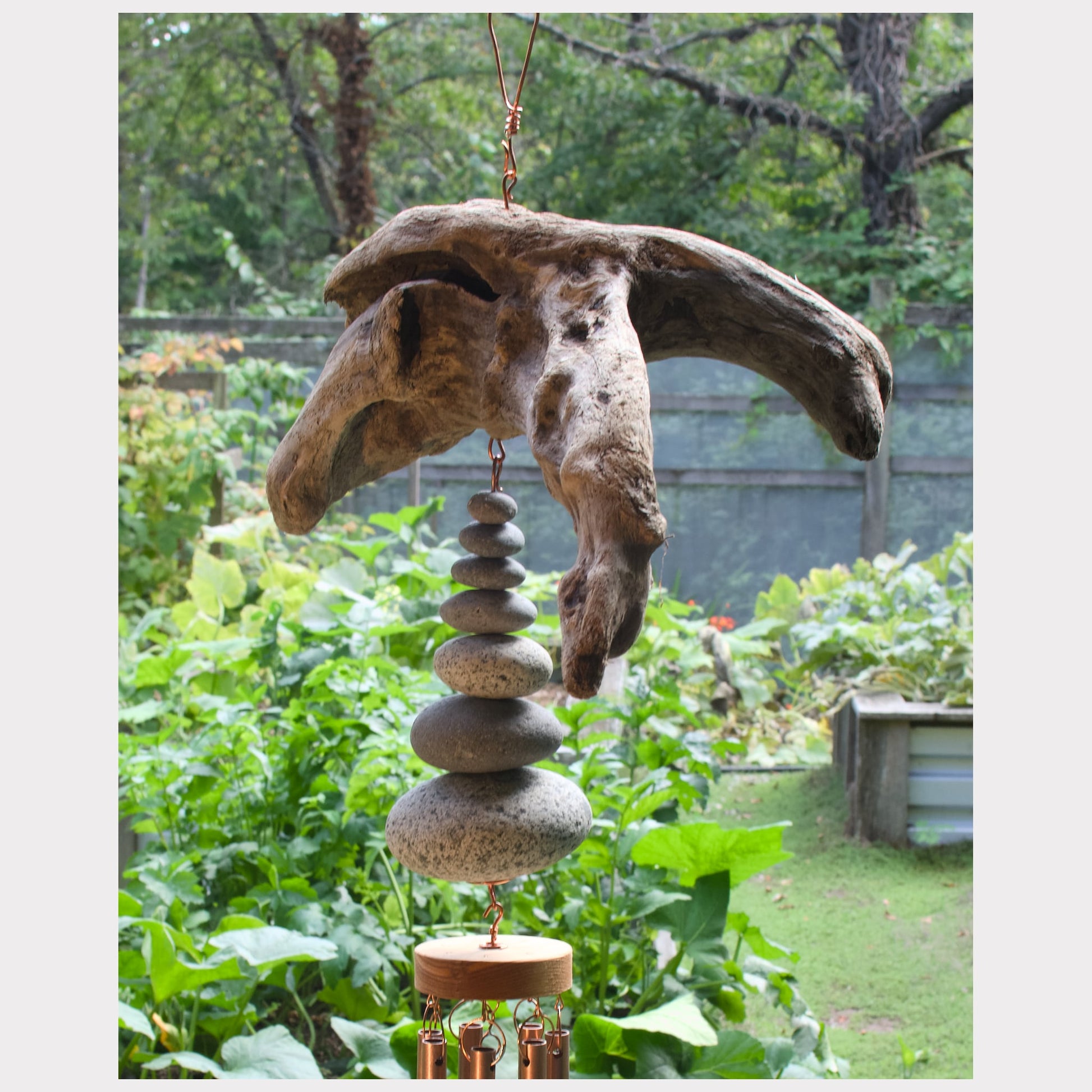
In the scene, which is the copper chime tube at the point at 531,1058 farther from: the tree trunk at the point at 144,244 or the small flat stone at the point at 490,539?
the tree trunk at the point at 144,244

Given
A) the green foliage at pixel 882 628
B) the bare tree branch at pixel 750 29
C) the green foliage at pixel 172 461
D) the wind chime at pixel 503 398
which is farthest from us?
the bare tree branch at pixel 750 29

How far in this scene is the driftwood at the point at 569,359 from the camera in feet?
2.89

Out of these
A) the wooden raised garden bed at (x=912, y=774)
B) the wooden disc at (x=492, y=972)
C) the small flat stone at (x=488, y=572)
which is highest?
the small flat stone at (x=488, y=572)

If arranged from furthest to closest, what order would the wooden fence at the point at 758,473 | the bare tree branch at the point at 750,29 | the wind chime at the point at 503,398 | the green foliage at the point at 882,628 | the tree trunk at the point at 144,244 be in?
1. the tree trunk at the point at 144,244
2. the bare tree branch at the point at 750,29
3. the wooden fence at the point at 758,473
4. the green foliage at the point at 882,628
5. the wind chime at the point at 503,398

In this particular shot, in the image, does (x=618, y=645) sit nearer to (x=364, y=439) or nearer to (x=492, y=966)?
(x=492, y=966)

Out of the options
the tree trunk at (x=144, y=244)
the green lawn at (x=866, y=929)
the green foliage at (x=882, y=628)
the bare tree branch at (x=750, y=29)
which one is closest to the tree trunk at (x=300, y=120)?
the tree trunk at (x=144, y=244)

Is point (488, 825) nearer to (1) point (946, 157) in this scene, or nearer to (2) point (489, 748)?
(2) point (489, 748)

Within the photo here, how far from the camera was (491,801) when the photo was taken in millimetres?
1278

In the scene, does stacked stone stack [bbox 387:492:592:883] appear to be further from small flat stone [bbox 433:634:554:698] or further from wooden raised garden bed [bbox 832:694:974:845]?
wooden raised garden bed [bbox 832:694:974:845]

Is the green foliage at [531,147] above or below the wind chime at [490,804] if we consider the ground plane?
above

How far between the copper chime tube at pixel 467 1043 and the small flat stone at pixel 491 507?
653mm

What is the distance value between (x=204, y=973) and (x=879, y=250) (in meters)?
5.87

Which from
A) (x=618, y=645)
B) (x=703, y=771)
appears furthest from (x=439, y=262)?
(x=703, y=771)

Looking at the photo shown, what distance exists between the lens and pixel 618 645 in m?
0.91
